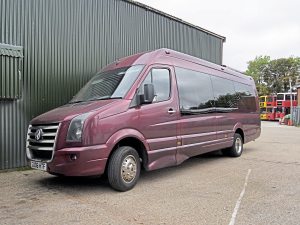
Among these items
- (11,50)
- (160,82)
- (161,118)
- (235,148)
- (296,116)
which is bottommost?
(235,148)

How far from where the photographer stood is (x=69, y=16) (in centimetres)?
925

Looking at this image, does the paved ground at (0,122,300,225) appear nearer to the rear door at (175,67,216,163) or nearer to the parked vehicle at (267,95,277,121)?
the rear door at (175,67,216,163)

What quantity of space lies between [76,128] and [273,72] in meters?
76.6

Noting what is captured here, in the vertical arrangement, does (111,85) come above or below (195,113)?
above

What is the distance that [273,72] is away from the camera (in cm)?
7606

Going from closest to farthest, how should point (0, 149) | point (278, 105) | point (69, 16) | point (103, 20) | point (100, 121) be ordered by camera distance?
point (100, 121), point (0, 149), point (69, 16), point (103, 20), point (278, 105)

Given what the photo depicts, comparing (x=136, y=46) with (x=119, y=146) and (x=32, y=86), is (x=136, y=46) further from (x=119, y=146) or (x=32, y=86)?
(x=119, y=146)

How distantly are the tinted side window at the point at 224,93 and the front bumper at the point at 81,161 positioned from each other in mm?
4363

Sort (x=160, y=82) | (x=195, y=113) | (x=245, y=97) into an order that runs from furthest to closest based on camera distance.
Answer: (x=245, y=97) < (x=195, y=113) < (x=160, y=82)

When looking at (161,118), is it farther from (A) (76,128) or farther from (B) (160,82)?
(A) (76,128)

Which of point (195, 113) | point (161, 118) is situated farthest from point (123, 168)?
point (195, 113)

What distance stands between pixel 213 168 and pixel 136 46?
191 inches

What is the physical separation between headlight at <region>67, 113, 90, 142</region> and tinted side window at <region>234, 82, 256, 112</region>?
248 inches

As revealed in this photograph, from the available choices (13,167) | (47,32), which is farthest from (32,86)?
(13,167)
